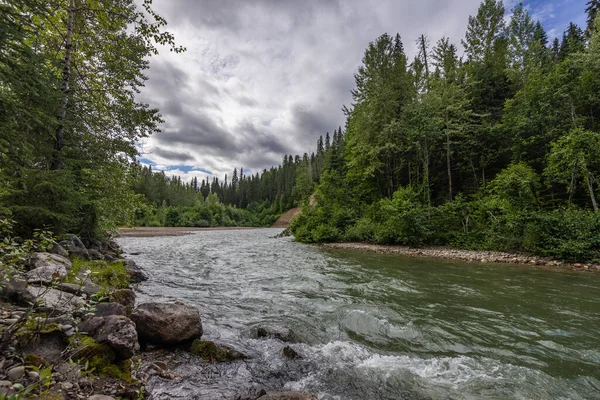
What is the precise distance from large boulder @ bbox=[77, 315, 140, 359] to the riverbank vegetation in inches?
758

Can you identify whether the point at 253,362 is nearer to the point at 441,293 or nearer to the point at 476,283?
the point at 441,293

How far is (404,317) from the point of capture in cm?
669

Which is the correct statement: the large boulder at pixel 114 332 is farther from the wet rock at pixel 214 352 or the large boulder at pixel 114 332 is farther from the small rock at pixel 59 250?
the small rock at pixel 59 250

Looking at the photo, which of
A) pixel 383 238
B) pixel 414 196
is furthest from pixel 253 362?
pixel 414 196

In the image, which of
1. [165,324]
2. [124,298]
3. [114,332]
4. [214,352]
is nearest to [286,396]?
[214,352]

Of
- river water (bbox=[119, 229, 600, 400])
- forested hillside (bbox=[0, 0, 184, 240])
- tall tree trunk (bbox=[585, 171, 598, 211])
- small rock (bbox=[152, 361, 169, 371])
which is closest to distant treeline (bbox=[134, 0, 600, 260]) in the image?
tall tree trunk (bbox=[585, 171, 598, 211])

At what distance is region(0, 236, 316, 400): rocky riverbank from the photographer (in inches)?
103

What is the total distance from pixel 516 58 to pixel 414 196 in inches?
898

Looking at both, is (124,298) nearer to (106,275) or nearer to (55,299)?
(55,299)

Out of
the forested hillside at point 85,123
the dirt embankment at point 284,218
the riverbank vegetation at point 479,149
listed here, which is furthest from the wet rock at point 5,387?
the dirt embankment at point 284,218

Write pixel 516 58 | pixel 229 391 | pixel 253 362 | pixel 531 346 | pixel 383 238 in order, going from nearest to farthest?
pixel 229 391
pixel 253 362
pixel 531 346
pixel 383 238
pixel 516 58

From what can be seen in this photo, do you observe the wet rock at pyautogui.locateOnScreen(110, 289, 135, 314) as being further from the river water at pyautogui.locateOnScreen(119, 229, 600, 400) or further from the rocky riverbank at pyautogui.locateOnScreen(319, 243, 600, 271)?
the rocky riverbank at pyautogui.locateOnScreen(319, 243, 600, 271)

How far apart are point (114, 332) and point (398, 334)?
5323 millimetres

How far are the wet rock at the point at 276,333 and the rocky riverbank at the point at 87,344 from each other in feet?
0.07
